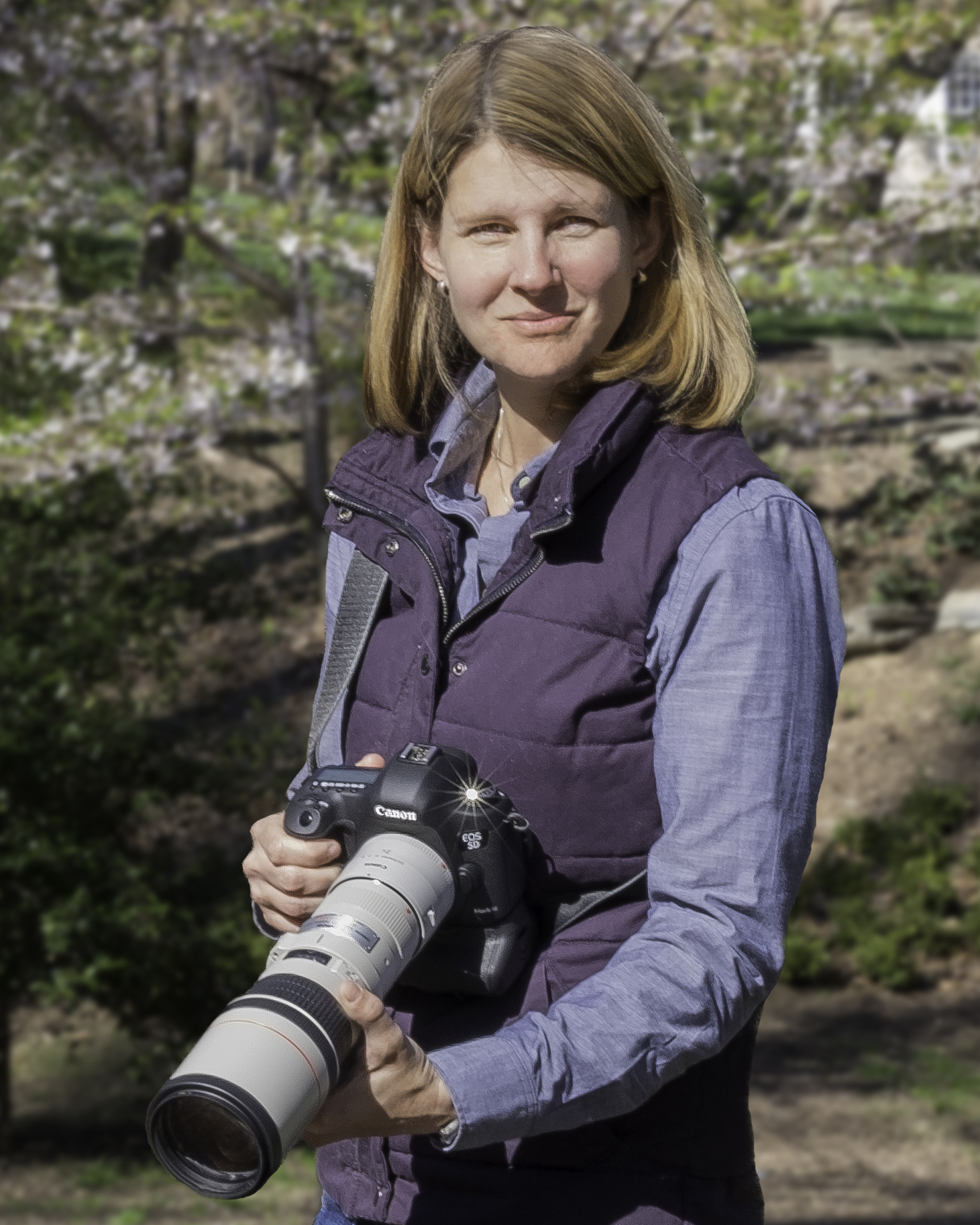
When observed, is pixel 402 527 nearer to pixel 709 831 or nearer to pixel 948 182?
pixel 709 831

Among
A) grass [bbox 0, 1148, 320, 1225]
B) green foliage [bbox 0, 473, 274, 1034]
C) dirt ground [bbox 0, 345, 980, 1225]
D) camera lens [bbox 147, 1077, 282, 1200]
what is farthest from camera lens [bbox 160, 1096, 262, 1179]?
green foliage [bbox 0, 473, 274, 1034]

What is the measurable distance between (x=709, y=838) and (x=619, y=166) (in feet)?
2.47

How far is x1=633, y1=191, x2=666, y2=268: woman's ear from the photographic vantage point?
171 cm

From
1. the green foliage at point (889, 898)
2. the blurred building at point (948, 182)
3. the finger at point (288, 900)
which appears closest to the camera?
the finger at point (288, 900)

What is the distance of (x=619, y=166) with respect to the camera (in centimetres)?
163

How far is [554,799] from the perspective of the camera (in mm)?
1562

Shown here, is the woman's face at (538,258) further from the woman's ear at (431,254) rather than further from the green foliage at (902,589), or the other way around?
the green foliage at (902,589)

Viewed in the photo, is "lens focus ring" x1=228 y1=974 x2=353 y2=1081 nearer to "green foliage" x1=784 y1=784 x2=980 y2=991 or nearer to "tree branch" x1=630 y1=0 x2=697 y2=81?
"tree branch" x1=630 y1=0 x2=697 y2=81

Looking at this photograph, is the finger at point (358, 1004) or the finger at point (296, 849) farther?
the finger at point (296, 849)

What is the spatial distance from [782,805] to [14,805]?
5.63 m

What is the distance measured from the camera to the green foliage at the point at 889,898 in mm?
8312

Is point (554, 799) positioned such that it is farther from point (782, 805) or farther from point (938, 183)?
point (938, 183)

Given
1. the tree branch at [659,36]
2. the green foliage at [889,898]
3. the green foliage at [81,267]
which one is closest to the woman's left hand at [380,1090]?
the tree branch at [659,36]

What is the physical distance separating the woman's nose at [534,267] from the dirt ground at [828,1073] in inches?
191
